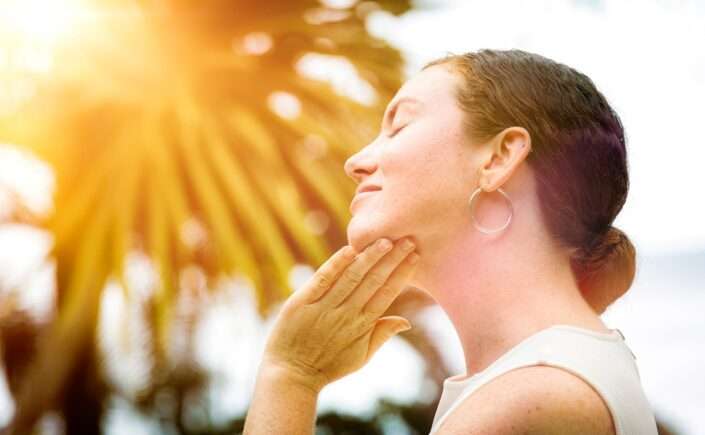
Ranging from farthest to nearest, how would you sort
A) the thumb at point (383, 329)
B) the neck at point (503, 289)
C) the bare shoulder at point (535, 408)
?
the thumb at point (383, 329)
the neck at point (503, 289)
the bare shoulder at point (535, 408)

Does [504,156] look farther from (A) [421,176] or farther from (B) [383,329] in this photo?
(B) [383,329]

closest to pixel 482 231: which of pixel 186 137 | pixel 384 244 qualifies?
pixel 384 244

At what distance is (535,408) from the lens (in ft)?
2.76

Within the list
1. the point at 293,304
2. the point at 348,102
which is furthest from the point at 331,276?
the point at 348,102

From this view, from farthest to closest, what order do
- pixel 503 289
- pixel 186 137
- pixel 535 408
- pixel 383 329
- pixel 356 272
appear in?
pixel 186 137, pixel 383 329, pixel 356 272, pixel 503 289, pixel 535 408

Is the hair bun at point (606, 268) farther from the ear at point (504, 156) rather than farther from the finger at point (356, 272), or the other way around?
the finger at point (356, 272)

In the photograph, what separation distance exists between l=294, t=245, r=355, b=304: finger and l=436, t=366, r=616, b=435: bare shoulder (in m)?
0.33

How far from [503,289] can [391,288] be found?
0.62 feet

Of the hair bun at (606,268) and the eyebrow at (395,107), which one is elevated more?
the eyebrow at (395,107)

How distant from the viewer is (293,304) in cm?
121

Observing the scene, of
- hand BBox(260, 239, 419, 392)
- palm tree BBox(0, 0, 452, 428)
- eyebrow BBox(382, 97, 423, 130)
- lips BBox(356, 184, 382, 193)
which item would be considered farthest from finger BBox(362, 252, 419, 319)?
palm tree BBox(0, 0, 452, 428)

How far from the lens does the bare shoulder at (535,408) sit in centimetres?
84

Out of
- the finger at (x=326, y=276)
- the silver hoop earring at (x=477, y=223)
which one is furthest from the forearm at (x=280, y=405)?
the silver hoop earring at (x=477, y=223)

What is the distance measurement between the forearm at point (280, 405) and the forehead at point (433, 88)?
1.43 ft
